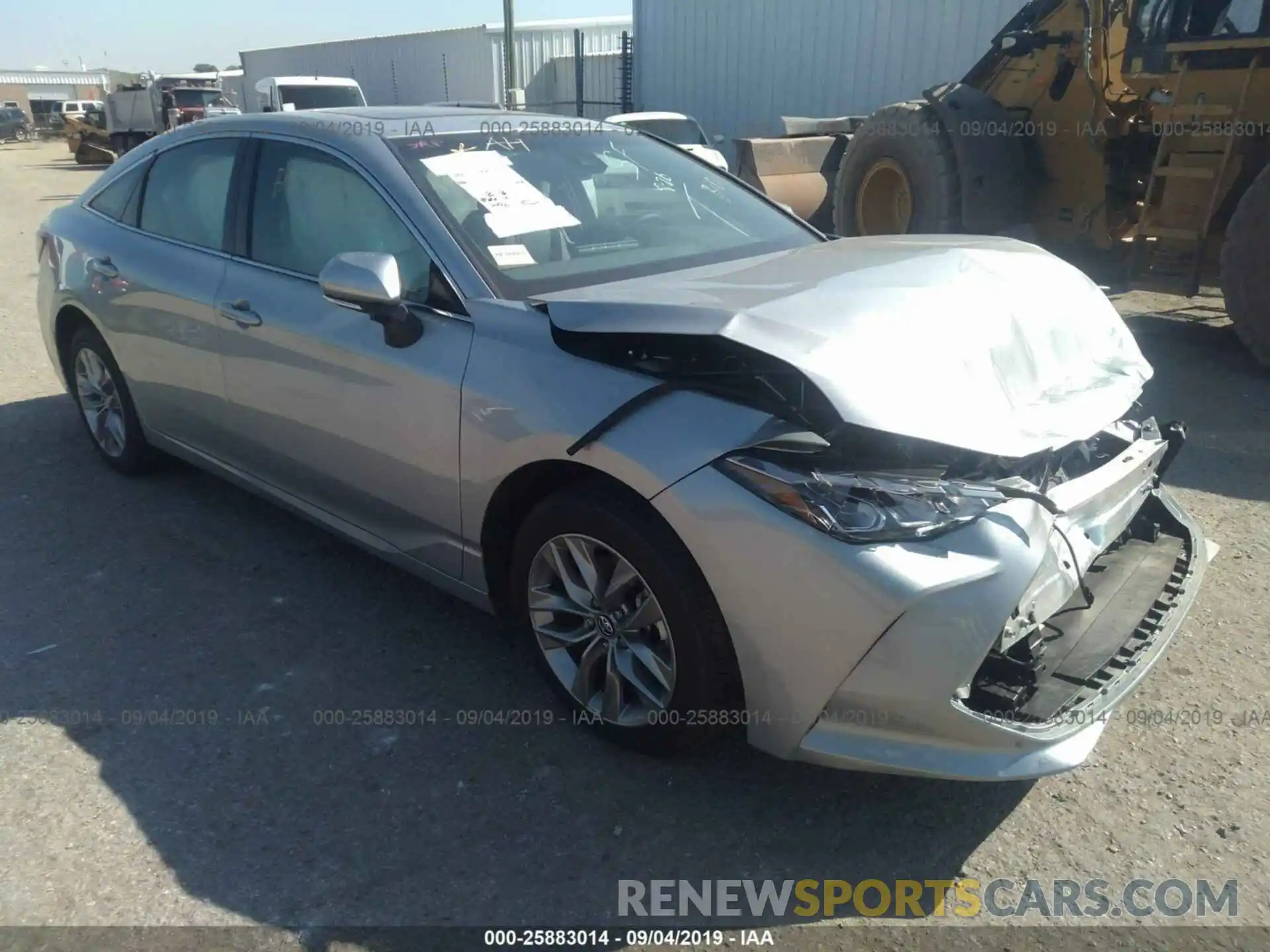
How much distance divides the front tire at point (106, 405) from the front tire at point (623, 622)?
106 inches

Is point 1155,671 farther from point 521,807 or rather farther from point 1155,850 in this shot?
point 521,807

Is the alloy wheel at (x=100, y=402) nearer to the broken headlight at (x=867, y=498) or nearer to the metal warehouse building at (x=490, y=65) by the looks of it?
the broken headlight at (x=867, y=498)

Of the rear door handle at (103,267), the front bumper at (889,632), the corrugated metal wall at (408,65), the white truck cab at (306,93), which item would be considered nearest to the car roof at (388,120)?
the rear door handle at (103,267)

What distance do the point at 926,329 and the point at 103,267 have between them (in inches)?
147

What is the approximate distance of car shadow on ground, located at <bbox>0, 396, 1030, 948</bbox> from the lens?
251 centimetres

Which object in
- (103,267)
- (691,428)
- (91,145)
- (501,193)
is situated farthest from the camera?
(91,145)

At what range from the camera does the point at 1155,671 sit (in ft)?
10.9

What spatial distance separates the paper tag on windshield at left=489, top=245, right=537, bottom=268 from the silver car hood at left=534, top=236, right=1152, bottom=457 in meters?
0.22

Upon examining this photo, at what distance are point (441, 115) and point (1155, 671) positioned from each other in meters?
3.24

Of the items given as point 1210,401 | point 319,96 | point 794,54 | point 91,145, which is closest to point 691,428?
point 1210,401

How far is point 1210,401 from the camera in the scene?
625cm

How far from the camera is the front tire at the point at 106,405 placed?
4758 mm

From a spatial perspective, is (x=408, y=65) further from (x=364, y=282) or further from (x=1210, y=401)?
(x=364, y=282)

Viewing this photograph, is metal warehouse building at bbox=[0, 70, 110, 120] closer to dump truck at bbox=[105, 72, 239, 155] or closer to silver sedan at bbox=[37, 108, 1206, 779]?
dump truck at bbox=[105, 72, 239, 155]
